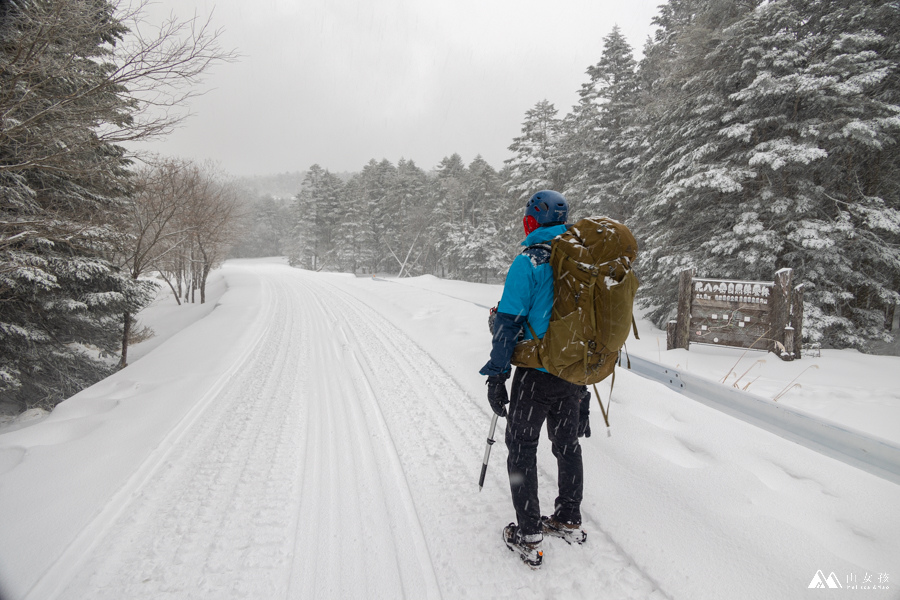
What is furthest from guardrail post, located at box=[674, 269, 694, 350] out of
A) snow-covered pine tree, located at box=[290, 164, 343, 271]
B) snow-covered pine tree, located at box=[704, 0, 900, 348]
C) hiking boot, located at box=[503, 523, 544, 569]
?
snow-covered pine tree, located at box=[290, 164, 343, 271]

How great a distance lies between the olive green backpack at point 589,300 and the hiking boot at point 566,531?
3.41 feet

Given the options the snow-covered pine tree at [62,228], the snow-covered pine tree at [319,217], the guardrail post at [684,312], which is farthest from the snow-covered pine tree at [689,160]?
the snow-covered pine tree at [319,217]

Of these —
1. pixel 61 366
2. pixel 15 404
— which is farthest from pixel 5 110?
pixel 15 404

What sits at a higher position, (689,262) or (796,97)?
(796,97)

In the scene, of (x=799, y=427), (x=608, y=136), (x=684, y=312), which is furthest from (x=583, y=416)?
(x=608, y=136)

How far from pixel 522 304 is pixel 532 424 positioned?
722 mm

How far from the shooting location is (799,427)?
3.15 m

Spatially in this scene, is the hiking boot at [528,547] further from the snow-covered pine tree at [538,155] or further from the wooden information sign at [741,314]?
the snow-covered pine tree at [538,155]

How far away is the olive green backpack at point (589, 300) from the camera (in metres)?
1.91

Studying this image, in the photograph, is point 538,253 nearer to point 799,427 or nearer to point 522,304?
point 522,304

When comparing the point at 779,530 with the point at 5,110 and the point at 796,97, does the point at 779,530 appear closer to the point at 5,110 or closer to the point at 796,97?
the point at 5,110

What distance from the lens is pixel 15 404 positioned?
23.5 ft

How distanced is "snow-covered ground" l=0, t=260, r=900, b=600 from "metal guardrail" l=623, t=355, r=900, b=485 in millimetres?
262

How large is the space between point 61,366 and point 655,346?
11.9 meters
